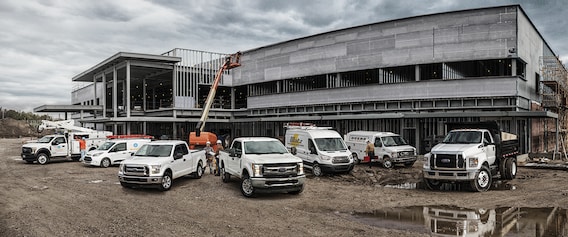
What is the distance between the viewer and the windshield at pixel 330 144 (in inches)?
712

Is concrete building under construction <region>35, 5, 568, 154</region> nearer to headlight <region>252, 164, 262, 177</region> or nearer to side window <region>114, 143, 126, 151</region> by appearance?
headlight <region>252, 164, 262, 177</region>

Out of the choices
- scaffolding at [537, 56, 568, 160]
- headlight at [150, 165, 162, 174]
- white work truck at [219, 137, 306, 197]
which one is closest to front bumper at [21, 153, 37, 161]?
headlight at [150, 165, 162, 174]

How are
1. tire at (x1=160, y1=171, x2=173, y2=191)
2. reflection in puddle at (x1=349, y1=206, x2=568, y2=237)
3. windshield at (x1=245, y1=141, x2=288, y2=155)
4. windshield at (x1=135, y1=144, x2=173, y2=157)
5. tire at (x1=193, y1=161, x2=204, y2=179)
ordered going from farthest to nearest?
tire at (x1=193, y1=161, x2=204, y2=179), windshield at (x1=135, y1=144, x2=173, y2=157), tire at (x1=160, y1=171, x2=173, y2=191), windshield at (x1=245, y1=141, x2=288, y2=155), reflection in puddle at (x1=349, y1=206, x2=568, y2=237)

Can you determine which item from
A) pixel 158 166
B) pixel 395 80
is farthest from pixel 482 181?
pixel 395 80

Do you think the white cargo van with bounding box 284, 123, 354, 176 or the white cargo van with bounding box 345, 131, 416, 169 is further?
the white cargo van with bounding box 345, 131, 416, 169

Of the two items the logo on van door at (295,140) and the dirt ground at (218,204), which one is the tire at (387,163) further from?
the logo on van door at (295,140)

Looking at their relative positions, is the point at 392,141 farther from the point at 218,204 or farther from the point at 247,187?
the point at 218,204

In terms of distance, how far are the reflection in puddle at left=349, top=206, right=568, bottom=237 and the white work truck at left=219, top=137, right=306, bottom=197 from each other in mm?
2840

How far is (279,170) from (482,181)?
7608mm

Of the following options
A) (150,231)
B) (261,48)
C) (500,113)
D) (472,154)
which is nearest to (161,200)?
(150,231)

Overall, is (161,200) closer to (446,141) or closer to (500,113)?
(446,141)

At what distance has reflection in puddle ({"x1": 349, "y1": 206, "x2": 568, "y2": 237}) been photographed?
8734mm

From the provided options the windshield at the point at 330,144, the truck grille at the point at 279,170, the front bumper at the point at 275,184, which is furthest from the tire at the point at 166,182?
the windshield at the point at 330,144

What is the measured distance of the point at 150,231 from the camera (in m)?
8.78
